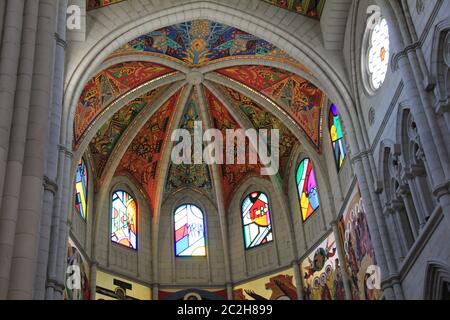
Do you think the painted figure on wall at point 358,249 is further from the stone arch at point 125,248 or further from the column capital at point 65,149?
the column capital at point 65,149

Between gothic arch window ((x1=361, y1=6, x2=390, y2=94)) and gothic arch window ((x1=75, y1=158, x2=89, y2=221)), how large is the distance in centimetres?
869

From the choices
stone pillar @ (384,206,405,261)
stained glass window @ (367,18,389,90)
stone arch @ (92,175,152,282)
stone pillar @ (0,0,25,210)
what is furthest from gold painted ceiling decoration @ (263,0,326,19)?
stone pillar @ (0,0,25,210)

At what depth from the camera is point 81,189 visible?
19734mm

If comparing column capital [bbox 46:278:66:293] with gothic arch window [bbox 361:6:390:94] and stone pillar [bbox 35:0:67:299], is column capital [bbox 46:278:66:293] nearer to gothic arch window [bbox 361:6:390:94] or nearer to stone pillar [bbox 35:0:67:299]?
stone pillar [bbox 35:0:67:299]

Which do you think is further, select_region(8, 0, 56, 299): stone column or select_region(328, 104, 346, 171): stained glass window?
select_region(328, 104, 346, 171): stained glass window

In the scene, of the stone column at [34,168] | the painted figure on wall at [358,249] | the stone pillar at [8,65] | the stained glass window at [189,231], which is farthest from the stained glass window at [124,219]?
the stone pillar at [8,65]

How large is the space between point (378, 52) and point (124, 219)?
10.3 m

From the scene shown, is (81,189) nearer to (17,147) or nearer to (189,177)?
(189,177)

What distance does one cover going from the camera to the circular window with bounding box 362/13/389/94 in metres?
15.2

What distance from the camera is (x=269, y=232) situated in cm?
2194

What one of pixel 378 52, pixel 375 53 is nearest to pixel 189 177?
pixel 375 53

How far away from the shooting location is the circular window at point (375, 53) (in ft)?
49.8

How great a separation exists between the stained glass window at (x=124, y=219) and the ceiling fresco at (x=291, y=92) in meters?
5.38
